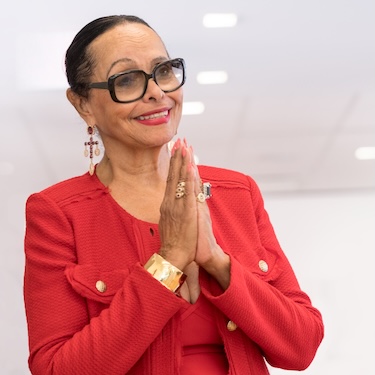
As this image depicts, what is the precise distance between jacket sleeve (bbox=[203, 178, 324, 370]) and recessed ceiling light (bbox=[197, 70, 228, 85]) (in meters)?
0.86

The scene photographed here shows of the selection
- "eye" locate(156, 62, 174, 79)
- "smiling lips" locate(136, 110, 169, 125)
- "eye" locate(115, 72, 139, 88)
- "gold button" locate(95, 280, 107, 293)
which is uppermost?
"eye" locate(156, 62, 174, 79)

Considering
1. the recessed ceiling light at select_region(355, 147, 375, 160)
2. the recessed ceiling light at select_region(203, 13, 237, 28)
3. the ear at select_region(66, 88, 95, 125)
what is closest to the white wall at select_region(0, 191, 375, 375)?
the recessed ceiling light at select_region(355, 147, 375, 160)

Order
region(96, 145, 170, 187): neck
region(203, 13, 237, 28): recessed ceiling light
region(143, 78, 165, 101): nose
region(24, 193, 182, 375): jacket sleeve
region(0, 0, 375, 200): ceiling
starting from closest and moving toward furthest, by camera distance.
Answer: region(24, 193, 182, 375): jacket sleeve → region(143, 78, 165, 101): nose → region(96, 145, 170, 187): neck → region(0, 0, 375, 200): ceiling → region(203, 13, 237, 28): recessed ceiling light

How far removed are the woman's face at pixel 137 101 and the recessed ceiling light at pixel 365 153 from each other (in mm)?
1101

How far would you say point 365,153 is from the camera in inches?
109

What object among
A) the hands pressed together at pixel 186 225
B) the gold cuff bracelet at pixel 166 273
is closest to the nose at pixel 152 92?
the hands pressed together at pixel 186 225

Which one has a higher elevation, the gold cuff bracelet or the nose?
the nose

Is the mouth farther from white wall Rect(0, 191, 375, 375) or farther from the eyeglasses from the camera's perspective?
white wall Rect(0, 191, 375, 375)

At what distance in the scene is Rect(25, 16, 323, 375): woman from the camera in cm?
164

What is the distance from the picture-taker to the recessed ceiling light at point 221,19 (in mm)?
2713

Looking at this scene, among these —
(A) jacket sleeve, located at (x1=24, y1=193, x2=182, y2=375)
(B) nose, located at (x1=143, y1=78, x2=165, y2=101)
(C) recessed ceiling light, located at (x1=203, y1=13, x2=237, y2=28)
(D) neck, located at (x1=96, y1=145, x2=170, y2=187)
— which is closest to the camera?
(A) jacket sleeve, located at (x1=24, y1=193, x2=182, y2=375)

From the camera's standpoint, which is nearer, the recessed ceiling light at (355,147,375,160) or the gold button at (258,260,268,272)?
the gold button at (258,260,268,272)

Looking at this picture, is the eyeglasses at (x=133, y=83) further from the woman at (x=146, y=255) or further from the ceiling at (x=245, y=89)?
the ceiling at (x=245, y=89)

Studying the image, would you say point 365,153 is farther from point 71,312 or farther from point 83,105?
point 71,312
